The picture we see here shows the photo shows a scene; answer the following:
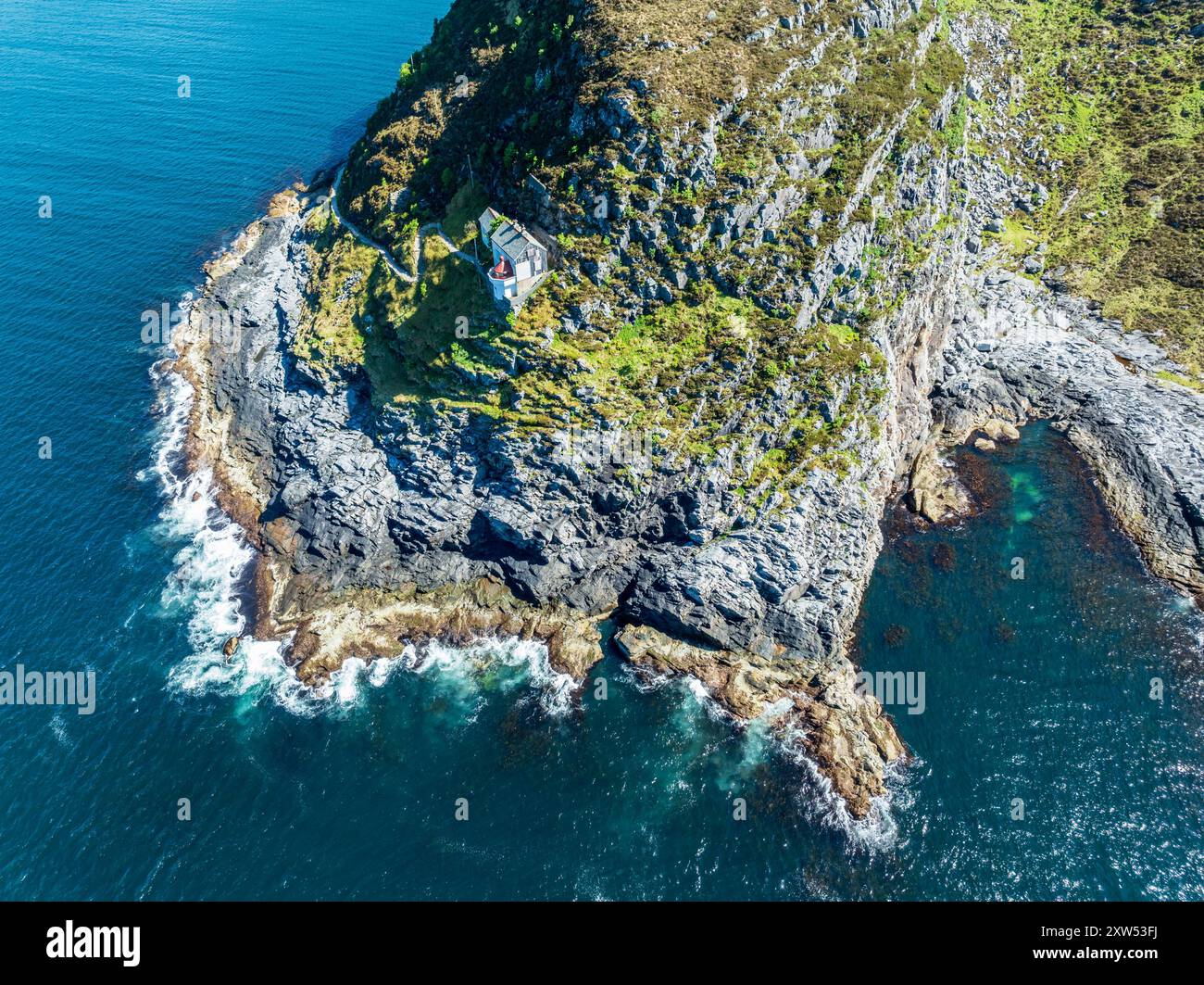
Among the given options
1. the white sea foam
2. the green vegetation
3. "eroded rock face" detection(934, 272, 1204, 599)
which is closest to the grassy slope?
the green vegetation

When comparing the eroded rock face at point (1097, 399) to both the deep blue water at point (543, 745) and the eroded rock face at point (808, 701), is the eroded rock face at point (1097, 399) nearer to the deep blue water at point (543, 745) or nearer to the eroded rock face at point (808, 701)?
the deep blue water at point (543, 745)

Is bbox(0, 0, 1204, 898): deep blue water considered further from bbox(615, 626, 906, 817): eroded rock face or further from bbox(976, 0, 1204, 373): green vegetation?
bbox(976, 0, 1204, 373): green vegetation

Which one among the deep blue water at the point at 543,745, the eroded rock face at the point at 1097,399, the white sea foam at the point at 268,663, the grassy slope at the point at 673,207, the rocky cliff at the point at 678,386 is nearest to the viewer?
the deep blue water at the point at 543,745

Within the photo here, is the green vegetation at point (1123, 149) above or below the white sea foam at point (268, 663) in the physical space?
above

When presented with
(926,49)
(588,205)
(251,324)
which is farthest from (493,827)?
(926,49)

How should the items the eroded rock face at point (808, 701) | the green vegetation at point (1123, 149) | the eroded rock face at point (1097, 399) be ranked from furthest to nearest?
1. the green vegetation at point (1123, 149)
2. the eroded rock face at point (1097, 399)
3. the eroded rock face at point (808, 701)

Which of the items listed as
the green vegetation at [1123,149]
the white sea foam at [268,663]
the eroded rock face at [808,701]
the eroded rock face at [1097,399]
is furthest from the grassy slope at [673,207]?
the white sea foam at [268,663]
